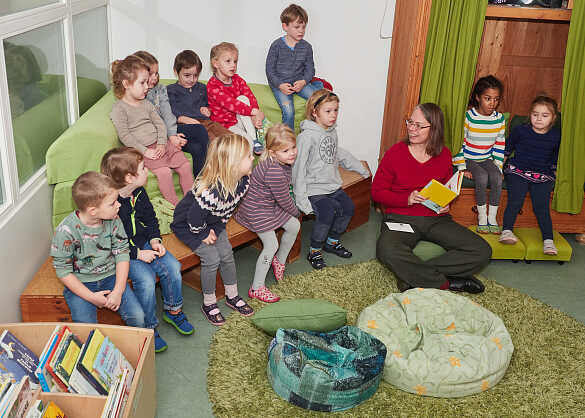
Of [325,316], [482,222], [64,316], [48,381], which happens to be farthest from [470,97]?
[48,381]

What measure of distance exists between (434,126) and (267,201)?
1170mm

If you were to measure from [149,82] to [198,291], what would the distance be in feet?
4.36

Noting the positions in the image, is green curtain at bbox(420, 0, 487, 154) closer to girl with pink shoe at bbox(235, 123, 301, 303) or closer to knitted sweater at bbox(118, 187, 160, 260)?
girl with pink shoe at bbox(235, 123, 301, 303)

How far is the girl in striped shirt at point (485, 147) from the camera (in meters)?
4.12

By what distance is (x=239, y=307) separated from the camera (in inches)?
129

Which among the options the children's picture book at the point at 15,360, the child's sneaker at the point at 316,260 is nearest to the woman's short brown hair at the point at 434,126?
the child's sneaker at the point at 316,260

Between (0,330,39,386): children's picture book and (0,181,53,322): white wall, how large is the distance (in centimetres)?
36

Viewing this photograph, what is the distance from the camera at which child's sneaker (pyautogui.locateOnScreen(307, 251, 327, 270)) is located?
3.83 m

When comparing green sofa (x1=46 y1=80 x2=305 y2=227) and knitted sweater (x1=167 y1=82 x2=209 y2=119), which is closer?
green sofa (x1=46 y1=80 x2=305 y2=227)

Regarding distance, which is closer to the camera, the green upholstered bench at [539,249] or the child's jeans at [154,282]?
the child's jeans at [154,282]

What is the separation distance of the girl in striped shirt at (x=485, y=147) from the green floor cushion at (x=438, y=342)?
1.20 metres

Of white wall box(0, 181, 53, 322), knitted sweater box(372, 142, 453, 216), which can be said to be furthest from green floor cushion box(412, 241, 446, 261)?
white wall box(0, 181, 53, 322)

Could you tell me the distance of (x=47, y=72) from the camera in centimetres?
333

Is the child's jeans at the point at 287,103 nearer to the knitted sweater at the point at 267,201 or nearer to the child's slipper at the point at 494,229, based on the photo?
the knitted sweater at the point at 267,201
